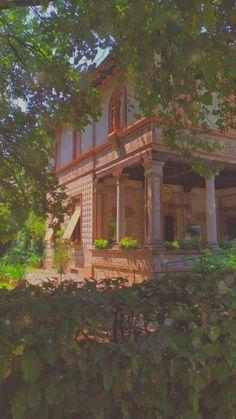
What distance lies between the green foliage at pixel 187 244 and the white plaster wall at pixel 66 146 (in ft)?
29.2

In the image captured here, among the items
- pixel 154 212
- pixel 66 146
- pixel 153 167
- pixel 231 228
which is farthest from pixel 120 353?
pixel 231 228

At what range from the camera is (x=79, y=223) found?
1827 centimetres

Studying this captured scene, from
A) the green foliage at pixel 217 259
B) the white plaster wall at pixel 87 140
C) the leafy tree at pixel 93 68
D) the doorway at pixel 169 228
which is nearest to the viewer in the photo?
the leafy tree at pixel 93 68

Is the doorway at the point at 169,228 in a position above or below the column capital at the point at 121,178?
below

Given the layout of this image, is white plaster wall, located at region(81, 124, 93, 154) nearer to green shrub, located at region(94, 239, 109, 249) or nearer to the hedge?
green shrub, located at region(94, 239, 109, 249)

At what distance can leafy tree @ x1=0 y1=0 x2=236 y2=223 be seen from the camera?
9.43 ft

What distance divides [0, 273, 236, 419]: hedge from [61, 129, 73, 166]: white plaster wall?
17.8m

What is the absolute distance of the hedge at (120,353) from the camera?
7.03ft

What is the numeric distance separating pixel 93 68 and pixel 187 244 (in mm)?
9118

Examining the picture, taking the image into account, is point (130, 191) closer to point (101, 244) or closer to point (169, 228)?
point (169, 228)

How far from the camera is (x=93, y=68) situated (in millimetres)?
4930

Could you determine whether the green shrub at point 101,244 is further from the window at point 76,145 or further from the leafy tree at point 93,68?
the leafy tree at point 93,68

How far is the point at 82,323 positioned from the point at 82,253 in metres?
15.2

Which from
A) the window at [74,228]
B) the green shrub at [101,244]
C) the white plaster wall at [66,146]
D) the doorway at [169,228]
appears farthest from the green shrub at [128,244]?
the white plaster wall at [66,146]
